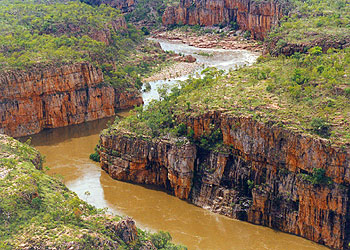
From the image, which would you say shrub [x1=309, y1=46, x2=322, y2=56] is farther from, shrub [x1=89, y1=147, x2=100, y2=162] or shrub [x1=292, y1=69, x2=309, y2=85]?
shrub [x1=89, y1=147, x2=100, y2=162]

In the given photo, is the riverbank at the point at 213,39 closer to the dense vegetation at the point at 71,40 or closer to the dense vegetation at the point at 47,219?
the dense vegetation at the point at 71,40

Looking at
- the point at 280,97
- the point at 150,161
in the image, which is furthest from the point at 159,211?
the point at 280,97

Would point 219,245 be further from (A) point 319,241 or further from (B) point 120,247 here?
(B) point 120,247

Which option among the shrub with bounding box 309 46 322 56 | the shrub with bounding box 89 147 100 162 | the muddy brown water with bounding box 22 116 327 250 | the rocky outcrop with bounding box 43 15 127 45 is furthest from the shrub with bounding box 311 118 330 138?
the rocky outcrop with bounding box 43 15 127 45

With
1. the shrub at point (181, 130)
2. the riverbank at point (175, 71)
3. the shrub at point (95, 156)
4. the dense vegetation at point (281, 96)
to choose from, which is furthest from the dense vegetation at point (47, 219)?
the riverbank at point (175, 71)

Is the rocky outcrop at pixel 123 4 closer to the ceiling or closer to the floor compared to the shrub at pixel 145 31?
closer to the ceiling

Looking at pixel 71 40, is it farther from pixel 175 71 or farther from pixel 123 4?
pixel 123 4
